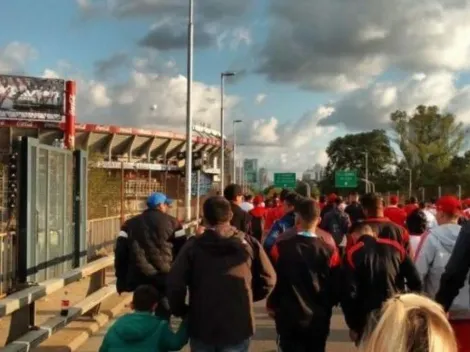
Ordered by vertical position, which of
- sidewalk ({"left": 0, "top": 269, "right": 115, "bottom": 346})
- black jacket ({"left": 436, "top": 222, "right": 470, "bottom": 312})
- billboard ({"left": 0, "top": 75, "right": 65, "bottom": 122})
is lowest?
sidewalk ({"left": 0, "top": 269, "right": 115, "bottom": 346})

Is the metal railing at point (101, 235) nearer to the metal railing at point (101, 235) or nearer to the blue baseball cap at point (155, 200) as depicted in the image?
the metal railing at point (101, 235)

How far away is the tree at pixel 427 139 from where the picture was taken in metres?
101

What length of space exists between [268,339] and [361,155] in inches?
5299

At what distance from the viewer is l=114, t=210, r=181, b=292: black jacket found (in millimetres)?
7457

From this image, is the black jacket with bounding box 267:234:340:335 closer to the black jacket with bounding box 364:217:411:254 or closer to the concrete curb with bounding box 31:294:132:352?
the black jacket with bounding box 364:217:411:254

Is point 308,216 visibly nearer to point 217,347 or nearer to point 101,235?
point 217,347

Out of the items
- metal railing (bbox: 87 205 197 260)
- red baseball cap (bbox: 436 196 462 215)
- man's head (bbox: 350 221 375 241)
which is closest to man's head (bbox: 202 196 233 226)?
man's head (bbox: 350 221 375 241)

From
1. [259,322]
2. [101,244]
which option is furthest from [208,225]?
→ [101,244]

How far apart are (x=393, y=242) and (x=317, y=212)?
681 mm

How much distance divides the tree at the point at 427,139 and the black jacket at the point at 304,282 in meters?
96.9

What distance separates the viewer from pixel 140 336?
196 inches

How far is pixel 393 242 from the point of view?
5.96 metres

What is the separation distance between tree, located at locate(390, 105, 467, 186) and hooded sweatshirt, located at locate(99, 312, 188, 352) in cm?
9773

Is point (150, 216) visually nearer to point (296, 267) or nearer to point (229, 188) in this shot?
point (296, 267)
